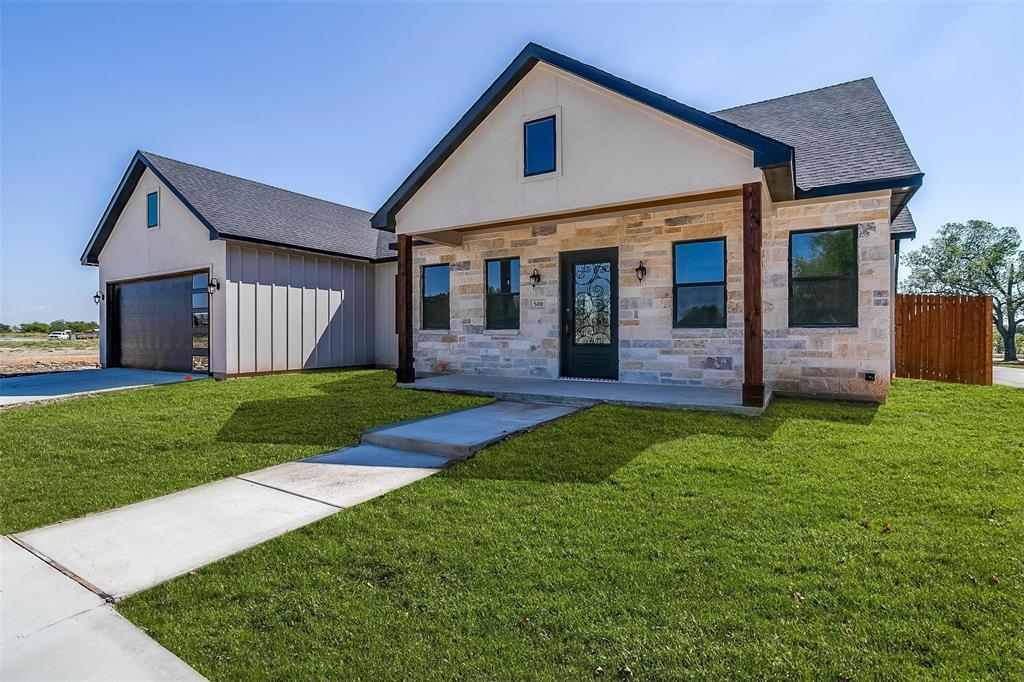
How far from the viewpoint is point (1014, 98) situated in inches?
428

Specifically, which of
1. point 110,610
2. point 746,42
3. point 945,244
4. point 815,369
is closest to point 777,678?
point 110,610

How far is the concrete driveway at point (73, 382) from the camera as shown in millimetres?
9289

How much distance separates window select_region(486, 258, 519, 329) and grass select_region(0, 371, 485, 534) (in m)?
2.62

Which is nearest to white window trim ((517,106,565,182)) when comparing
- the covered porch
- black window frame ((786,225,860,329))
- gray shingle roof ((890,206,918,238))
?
the covered porch

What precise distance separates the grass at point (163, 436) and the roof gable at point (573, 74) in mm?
3771

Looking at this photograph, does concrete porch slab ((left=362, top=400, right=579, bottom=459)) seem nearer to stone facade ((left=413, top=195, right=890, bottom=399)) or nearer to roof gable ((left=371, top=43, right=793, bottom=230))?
stone facade ((left=413, top=195, right=890, bottom=399))

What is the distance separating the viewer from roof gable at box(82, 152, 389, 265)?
11938 mm

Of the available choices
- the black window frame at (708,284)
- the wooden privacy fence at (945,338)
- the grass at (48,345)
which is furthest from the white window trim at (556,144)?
the grass at (48,345)

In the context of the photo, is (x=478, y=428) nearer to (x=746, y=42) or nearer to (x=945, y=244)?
(x=746, y=42)

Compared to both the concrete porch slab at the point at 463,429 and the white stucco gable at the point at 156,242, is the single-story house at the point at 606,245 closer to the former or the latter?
the white stucco gable at the point at 156,242

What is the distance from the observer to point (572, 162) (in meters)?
7.91

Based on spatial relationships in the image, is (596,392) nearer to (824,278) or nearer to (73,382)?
(824,278)

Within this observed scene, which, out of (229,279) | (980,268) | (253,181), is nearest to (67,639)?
(229,279)

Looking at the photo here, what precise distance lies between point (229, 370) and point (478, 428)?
8.22 meters
